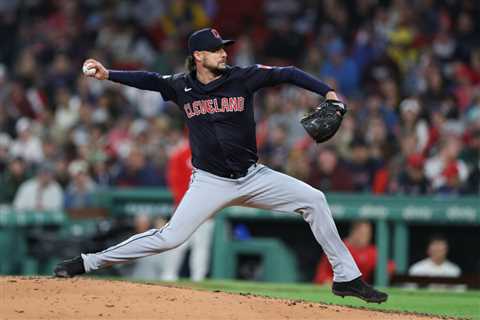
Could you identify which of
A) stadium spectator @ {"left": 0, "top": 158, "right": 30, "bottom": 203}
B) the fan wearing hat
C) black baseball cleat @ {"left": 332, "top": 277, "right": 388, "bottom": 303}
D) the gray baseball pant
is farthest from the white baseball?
stadium spectator @ {"left": 0, "top": 158, "right": 30, "bottom": 203}

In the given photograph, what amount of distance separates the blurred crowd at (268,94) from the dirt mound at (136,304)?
5.73 m

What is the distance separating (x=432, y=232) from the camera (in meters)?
13.2

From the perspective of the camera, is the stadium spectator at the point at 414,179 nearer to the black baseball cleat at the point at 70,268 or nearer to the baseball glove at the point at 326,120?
the baseball glove at the point at 326,120

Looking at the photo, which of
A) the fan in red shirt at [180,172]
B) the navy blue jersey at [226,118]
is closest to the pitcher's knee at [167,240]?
the navy blue jersey at [226,118]

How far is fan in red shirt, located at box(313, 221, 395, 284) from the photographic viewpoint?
12.6 m

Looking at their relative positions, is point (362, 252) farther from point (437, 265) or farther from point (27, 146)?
point (27, 146)

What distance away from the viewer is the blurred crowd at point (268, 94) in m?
13.7

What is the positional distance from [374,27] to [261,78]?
8902 mm

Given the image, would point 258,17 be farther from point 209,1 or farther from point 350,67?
point 350,67

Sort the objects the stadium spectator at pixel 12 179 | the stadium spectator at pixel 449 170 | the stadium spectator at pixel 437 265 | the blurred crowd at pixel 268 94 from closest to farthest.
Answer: the stadium spectator at pixel 437 265 < the stadium spectator at pixel 449 170 < the blurred crowd at pixel 268 94 < the stadium spectator at pixel 12 179

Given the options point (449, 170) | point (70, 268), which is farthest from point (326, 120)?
point (449, 170)

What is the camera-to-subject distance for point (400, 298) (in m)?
10.1

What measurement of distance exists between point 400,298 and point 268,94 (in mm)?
6552

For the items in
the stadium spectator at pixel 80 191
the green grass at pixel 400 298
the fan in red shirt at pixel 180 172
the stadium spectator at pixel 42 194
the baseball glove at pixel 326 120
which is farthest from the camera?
the stadium spectator at pixel 42 194
